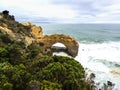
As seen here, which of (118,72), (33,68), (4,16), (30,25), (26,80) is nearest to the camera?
(26,80)

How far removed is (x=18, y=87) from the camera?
1534 cm

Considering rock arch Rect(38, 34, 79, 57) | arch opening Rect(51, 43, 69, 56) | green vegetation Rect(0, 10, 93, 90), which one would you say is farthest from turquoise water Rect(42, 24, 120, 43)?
green vegetation Rect(0, 10, 93, 90)

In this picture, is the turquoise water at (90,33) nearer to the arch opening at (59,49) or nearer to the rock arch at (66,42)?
the arch opening at (59,49)

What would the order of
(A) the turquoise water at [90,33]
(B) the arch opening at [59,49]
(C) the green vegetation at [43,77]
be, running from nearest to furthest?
(C) the green vegetation at [43,77] < (B) the arch opening at [59,49] < (A) the turquoise water at [90,33]

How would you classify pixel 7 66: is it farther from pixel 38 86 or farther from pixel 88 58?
pixel 88 58

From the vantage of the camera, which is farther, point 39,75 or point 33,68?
point 33,68

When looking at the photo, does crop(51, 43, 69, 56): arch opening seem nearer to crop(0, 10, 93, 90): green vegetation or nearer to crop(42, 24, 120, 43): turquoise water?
crop(42, 24, 120, 43): turquoise water

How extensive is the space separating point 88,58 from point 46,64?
26818 mm

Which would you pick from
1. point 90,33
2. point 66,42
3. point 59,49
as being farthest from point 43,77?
point 90,33

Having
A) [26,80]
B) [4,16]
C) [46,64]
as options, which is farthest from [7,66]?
[4,16]

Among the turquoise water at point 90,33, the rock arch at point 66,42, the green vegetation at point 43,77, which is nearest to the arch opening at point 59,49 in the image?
the rock arch at point 66,42

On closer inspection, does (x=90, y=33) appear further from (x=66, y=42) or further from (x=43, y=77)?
(x=43, y=77)

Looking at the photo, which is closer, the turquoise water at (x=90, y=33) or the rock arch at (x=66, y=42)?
the rock arch at (x=66, y=42)

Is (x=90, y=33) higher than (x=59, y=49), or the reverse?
(x=59, y=49)
